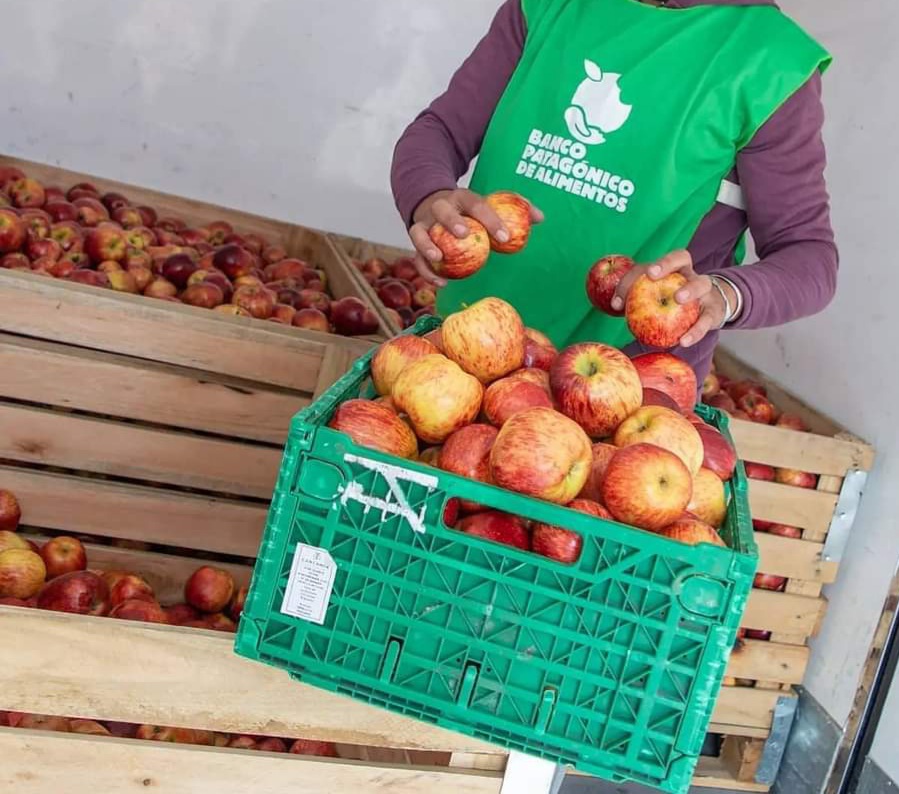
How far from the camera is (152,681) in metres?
1.47

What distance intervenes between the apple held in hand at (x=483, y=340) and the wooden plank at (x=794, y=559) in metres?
1.71

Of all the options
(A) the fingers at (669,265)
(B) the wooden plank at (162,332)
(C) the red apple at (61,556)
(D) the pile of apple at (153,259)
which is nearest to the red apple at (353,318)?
(D) the pile of apple at (153,259)

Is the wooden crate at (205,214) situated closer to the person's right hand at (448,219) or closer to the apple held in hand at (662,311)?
the person's right hand at (448,219)

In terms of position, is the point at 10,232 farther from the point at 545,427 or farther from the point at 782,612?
the point at 782,612

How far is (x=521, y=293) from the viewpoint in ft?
7.01

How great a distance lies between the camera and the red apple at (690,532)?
1303 millimetres

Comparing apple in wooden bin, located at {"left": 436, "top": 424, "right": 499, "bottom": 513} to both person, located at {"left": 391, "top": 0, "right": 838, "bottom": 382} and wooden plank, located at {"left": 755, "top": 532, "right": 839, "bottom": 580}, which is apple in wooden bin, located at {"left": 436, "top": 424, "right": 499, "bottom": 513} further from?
wooden plank, located at {"left": 755, "top": 532, "right": 839, "bottom": 580}

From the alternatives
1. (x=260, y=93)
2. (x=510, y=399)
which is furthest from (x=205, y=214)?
(x=510, y=399)

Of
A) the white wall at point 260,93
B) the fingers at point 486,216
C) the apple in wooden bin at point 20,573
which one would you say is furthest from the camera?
the white wall at point 260,93

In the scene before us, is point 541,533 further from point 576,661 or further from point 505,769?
point 505,769

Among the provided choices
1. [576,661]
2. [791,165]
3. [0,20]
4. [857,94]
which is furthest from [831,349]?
[0,20]

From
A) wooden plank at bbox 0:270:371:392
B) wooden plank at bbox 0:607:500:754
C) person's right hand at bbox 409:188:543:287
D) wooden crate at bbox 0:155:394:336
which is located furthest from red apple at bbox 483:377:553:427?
wooden crate at bbox 0:155:394:336

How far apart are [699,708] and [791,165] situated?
1074 millimetres

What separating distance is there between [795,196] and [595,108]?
1.30 ft
